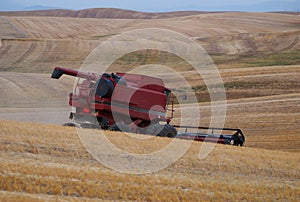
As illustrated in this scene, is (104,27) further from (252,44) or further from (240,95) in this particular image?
(240,95)

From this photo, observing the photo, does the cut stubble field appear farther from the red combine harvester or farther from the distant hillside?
the distant hillside

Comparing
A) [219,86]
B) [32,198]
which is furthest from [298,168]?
[219,86]

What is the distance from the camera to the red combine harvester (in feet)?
54.4

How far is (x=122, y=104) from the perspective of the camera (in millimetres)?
16734

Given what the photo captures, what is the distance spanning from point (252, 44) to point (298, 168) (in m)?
46.6

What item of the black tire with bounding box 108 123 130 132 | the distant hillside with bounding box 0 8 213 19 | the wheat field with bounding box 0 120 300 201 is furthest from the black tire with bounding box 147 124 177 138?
the distant hillside with bounding box 0 8 213 19

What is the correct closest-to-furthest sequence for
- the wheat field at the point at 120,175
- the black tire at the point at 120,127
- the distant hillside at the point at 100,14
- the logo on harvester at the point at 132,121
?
the wheat field at the point at 120,175 < the logo on harvester at the point at 132,121 < the black tire at the point at 120,127 < the distant hillside at the point at 100,14

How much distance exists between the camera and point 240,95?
115ft

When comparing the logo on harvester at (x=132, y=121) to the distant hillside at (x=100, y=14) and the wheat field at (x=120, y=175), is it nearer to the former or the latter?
the wheat field at (x=120, y=175)

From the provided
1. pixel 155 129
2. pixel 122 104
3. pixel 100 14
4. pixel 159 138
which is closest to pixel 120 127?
pixel 122 104

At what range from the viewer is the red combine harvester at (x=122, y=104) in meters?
16.6

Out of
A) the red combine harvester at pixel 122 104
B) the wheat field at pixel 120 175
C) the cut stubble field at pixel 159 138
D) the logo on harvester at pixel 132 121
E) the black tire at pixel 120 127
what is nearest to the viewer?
the wheat field at pixel 120 175

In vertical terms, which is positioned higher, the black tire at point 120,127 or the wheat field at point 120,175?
the wheat field at point 120,175

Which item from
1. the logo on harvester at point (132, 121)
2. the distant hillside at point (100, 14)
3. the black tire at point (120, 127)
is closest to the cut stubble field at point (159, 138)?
the logo on harvester at point (132, 121)
